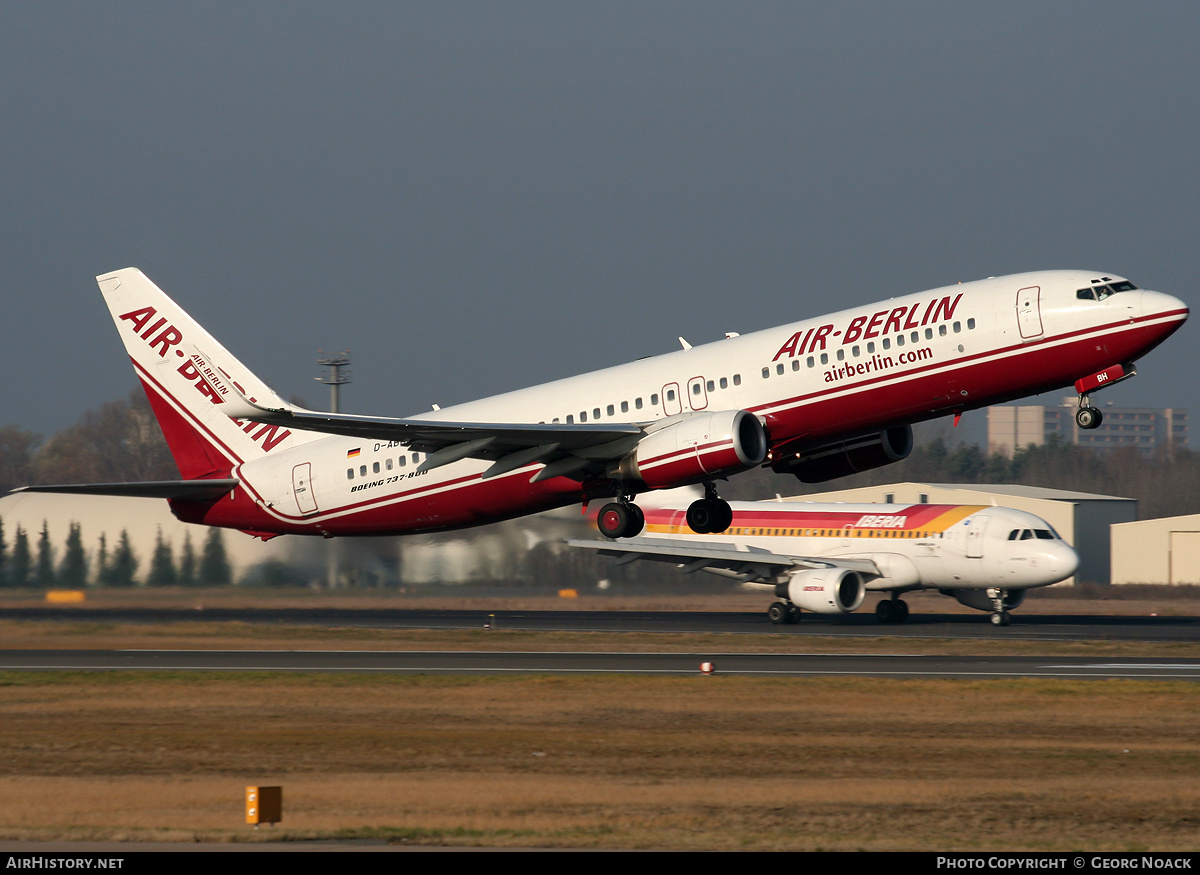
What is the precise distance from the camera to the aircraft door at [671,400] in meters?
33.0

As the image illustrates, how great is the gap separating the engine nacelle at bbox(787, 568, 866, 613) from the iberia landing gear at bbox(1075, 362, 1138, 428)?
22152 mm

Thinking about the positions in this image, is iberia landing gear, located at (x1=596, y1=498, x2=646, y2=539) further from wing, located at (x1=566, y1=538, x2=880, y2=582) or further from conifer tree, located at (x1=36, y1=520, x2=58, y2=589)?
conifer tree, located at (x1=36, y1=520, x2=58, y2=589)

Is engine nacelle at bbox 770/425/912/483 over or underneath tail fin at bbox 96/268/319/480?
underneath

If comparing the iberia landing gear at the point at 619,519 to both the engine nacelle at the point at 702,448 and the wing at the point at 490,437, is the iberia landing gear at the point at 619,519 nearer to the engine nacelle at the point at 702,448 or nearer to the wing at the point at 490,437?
the wing at the point at 490,437

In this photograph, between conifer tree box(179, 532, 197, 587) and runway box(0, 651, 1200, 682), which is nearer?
runway box(0, 651, 1200, 682)

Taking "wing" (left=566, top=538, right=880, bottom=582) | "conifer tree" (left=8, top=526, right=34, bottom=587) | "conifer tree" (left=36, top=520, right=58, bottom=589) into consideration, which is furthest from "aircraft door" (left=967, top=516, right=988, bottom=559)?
"conifer tree" (left=8, top=526, right=34, bottom=587)

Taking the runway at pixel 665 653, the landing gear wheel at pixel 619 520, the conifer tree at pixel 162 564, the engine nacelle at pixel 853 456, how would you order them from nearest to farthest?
1. the landing gear wheel at pixel 619 520
2. the engine nacelle at pixel 853 456
3. the runway at pixel 665 653
4. the conifer tree at pixel 162 564

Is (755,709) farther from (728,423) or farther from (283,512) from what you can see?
(283,512)

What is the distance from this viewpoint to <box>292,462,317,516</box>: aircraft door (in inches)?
1515

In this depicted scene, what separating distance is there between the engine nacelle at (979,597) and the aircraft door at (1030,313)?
24.7 m

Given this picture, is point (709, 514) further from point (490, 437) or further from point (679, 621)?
point (679, 621)

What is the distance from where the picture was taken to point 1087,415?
3028 centimetres

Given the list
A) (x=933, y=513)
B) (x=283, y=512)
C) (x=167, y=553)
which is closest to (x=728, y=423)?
(x=283, y=512)

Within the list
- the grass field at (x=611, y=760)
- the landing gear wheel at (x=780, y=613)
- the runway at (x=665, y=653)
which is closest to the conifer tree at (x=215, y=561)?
the runway at (x=665, y=653)
